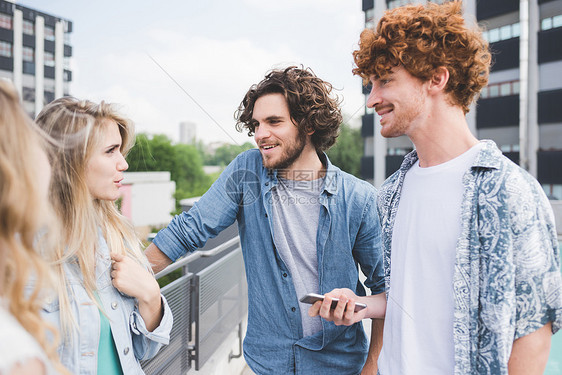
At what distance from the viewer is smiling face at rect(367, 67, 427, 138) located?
1413 mm

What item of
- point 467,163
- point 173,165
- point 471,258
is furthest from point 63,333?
point 173,165

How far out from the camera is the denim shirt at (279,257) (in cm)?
172

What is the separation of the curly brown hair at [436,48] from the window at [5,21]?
61454 millimetres

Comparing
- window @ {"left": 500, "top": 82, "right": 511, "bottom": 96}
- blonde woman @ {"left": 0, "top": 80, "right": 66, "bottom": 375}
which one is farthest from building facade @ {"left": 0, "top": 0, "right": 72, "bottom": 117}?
blonde woman @ {"left": 0, "top": 80, "right": 66, "bottom": 375}

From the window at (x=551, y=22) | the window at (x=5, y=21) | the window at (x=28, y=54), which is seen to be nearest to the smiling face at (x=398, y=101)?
the window at (x=551, y=22)

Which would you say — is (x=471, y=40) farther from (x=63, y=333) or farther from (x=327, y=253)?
(x=63, y=333)

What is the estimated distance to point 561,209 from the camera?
1113 centimetres

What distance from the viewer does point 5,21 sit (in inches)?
1969

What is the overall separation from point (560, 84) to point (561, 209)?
32.2 ft

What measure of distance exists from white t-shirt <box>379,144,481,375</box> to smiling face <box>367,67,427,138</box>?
175mm

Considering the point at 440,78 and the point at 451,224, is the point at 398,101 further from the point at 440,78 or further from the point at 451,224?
the point at 451,224

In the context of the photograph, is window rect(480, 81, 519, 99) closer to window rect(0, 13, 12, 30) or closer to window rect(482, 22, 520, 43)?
window rect(482, 22, 520, 43)

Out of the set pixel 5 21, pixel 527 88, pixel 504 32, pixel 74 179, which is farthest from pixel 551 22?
pixel 5 21

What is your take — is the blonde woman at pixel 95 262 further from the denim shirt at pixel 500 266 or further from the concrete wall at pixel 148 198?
the concrete wall at pixel 148 198
